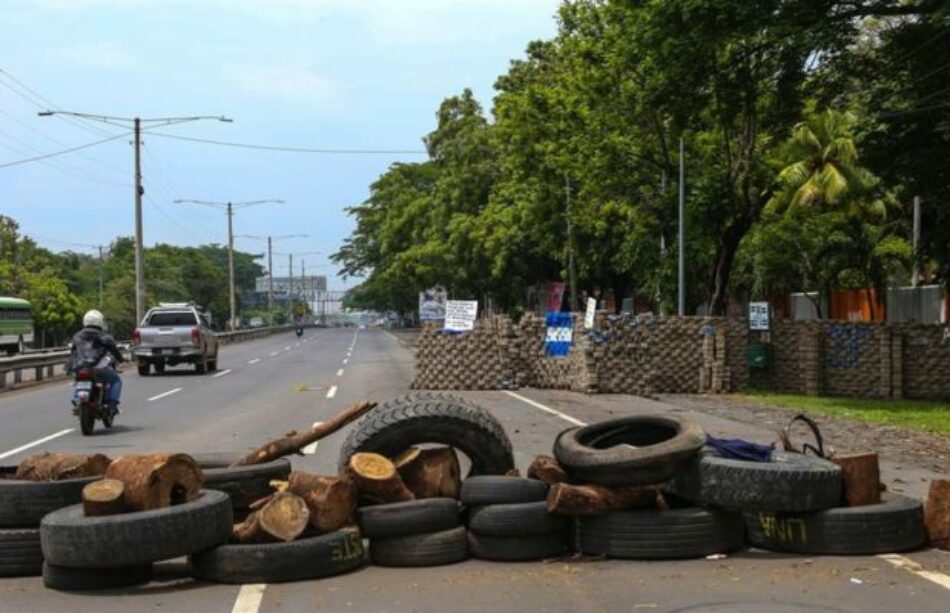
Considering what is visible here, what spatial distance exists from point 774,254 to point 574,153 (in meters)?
13.3

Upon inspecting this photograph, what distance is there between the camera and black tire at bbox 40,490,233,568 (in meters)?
6.34

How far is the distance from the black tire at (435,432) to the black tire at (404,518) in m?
0.71

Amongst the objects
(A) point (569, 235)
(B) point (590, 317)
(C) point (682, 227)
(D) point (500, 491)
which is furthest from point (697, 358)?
(D) point (500, 491)

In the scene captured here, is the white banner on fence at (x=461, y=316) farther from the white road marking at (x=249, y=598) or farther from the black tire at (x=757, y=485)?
the white road marking at (x=249, y=598)

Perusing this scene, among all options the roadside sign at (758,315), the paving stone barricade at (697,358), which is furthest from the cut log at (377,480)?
the roadside sign at (758,315)

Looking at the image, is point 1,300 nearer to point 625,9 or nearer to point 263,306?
point 625,9

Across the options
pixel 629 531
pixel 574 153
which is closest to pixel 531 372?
pixel 574 153

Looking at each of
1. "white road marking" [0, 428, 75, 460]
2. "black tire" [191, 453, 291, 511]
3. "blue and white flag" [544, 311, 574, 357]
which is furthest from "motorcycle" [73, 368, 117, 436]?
"blue and white flag" [544, 311, 574, 357]

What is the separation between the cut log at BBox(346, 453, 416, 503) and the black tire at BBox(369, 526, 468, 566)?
0.35 meters

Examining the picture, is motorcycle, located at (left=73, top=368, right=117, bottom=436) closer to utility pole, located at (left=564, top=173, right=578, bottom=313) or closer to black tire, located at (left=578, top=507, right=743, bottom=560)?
black tire, located at (left=578, top=507, right=743, bottom=560)

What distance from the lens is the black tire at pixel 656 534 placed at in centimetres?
715

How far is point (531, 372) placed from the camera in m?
26.5

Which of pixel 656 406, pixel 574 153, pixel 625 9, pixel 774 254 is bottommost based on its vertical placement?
pixel 656 406

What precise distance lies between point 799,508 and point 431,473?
8.98 feet
